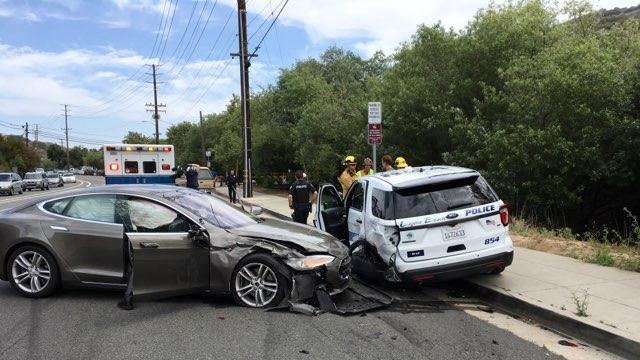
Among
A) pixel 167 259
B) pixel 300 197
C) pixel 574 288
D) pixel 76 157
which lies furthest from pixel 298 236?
pixel 76 157

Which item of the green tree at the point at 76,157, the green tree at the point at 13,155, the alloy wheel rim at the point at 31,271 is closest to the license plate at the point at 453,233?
the alloy wheel rim at the point at 31,271

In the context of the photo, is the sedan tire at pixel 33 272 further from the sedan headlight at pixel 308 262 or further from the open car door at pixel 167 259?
the sedan headlight at pixel 308 262

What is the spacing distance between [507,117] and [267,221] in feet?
32.7

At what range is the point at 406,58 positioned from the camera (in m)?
19.7

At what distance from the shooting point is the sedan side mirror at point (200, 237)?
6.40m

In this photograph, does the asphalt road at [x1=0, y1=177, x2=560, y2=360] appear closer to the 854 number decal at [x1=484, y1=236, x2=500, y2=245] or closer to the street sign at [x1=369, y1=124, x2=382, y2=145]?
the 854 number decal at [x1=484, y1=236, x2=500, y2=245]

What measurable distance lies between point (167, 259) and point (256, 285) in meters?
1.05

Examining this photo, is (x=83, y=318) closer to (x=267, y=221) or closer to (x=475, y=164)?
(x=267, y=221)

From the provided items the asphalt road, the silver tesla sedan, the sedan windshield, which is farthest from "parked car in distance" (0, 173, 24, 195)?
the sedan windshield

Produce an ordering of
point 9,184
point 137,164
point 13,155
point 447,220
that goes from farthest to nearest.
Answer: point 13,155 → point 9,184 → point 137,164 → point 447,220

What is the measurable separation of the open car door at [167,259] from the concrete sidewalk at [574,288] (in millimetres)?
3615

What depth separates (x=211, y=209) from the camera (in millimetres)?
Result: 7160

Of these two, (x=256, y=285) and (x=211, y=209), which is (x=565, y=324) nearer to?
(x=256, y=285)

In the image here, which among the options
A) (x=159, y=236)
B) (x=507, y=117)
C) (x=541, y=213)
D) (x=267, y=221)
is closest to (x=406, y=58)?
(x=507, y=117)
